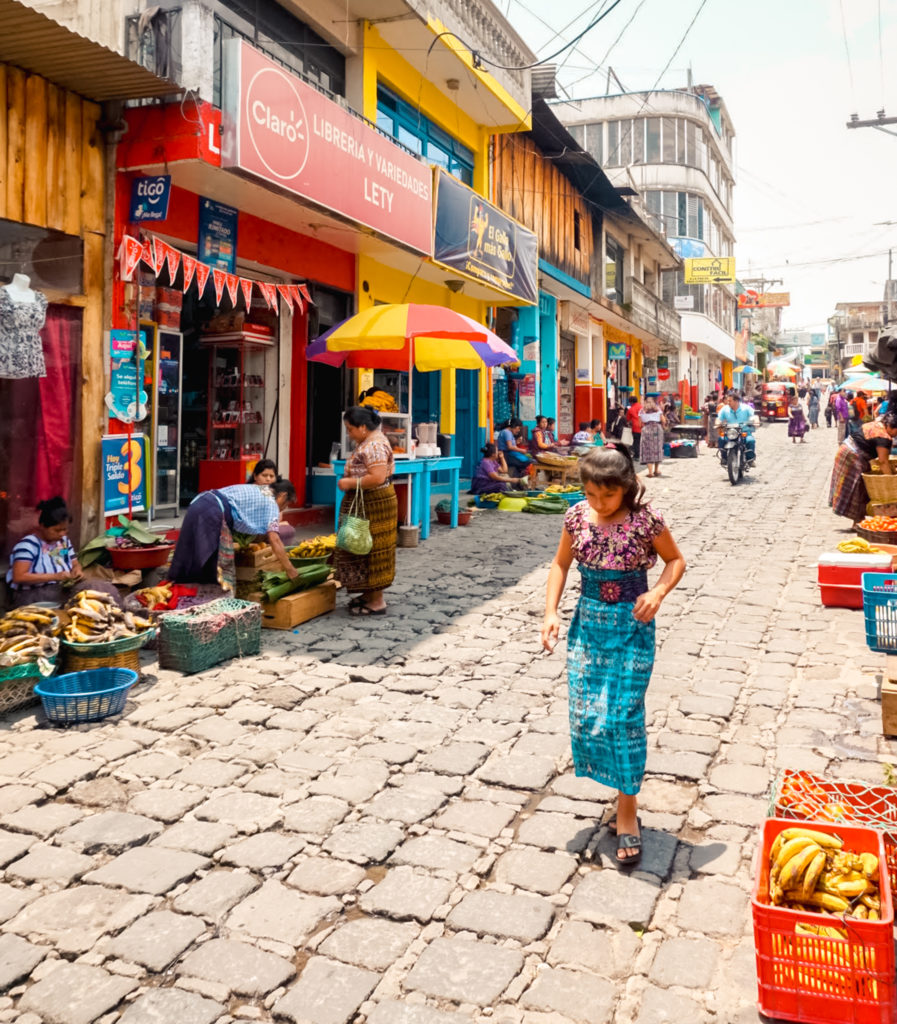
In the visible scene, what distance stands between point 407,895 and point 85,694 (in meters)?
2.53

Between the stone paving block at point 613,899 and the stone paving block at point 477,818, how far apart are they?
54cm

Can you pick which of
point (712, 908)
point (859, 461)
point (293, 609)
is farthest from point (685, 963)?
point (859, 461)

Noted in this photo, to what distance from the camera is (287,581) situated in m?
7.39

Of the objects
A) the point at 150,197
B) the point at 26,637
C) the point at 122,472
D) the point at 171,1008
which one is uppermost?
the point at 150,197

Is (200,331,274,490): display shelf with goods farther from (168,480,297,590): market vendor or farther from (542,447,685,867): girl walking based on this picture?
(542,447,685,867): girl walking

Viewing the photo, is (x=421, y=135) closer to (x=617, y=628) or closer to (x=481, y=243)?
(x=481, y=243)

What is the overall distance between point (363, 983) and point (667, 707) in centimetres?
307

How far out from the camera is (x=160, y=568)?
7.98 meters

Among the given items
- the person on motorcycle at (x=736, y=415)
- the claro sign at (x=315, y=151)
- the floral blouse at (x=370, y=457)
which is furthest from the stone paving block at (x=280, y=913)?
the person on motorcycle at (x=736, y=415)

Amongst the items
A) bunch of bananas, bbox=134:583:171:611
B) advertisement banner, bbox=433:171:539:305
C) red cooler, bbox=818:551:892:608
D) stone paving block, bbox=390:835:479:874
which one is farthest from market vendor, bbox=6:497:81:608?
advertisement banner, bbox=433:171:539:305

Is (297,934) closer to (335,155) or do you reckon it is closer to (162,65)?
(162,65)

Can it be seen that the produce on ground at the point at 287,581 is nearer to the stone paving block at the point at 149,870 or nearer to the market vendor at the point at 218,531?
the market vendor at the point at 218,531

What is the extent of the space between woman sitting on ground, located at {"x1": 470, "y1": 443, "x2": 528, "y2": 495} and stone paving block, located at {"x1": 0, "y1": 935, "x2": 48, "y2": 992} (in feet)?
39.8

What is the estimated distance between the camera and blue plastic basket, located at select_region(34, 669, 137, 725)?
508 cm
